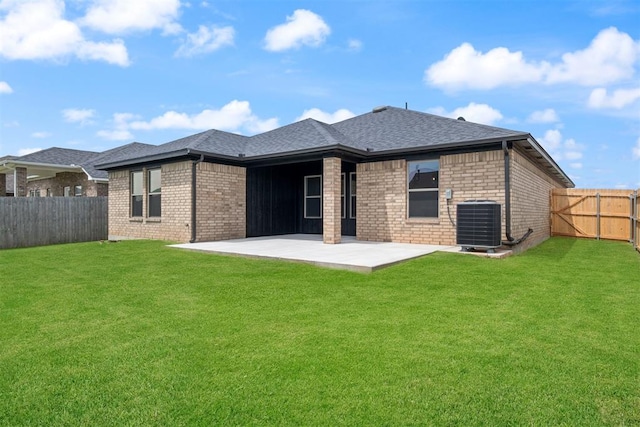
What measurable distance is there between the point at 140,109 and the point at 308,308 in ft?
33.2

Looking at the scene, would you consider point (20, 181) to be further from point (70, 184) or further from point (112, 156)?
point (112, 156)

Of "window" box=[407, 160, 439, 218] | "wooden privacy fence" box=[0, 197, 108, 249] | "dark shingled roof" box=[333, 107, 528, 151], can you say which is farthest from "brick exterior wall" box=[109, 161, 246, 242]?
"window" box=[407, 160, 439, 218]

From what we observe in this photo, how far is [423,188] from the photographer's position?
33.9ft

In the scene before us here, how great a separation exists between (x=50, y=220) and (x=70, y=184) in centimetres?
696

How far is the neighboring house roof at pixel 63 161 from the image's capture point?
17.8 meters

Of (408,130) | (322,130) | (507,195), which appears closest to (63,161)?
(322,130)

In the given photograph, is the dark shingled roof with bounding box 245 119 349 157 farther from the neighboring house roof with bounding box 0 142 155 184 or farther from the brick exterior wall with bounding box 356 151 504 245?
the neighboring house roof with bounding box 0 142 155 184

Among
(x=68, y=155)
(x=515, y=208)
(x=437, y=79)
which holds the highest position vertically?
(x=437, y=79)

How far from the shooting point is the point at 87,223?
15.6m

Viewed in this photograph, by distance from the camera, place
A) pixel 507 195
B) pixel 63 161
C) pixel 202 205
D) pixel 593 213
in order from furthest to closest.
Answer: pixel 63 161
pixel 593 213
pixel 202 205
pixel 507 195

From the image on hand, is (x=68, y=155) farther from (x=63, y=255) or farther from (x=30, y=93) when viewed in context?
(x=63, y=255)

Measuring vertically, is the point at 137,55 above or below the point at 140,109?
above

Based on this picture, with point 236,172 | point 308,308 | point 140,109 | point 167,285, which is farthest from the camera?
point 236,172

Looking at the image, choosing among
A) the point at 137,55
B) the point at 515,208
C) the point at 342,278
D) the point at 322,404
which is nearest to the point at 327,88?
the point at 137,55
